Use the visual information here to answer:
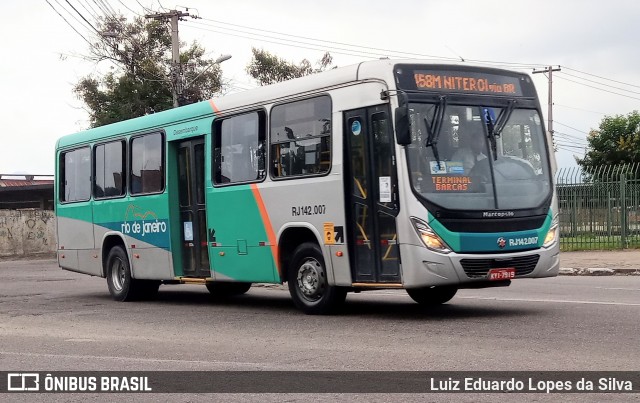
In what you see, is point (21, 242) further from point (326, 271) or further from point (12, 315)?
point (326, 271)

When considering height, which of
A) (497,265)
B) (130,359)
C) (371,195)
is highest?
(371,195)

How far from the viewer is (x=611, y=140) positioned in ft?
176

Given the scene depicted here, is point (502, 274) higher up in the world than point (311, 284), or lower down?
higher up

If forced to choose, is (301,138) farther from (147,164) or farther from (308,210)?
(147,164)

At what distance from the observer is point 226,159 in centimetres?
1542

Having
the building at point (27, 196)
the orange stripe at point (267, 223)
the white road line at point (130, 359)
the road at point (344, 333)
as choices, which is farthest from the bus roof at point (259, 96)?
the building at point (27, 196)

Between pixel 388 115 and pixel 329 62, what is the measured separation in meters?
40.3

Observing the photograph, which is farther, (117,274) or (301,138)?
(117,274)

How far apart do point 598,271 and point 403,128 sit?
1160 centimetres

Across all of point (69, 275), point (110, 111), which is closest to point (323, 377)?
point (69, 275)

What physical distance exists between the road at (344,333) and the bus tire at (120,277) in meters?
0.38

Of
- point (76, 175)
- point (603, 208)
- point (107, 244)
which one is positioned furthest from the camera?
point (603, 208)

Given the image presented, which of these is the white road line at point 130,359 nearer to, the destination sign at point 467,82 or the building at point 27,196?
the destination sign at point 467,82

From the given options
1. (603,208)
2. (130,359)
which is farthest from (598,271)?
(130,359)
